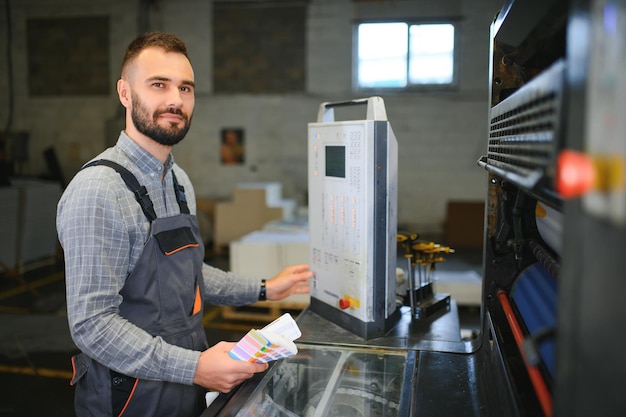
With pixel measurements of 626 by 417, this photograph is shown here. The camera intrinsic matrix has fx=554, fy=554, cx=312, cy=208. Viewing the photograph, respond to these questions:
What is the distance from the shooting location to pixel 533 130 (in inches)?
29.4

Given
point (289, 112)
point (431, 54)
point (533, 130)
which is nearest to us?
point (533, 130)

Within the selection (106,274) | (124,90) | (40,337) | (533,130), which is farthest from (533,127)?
(40,337)

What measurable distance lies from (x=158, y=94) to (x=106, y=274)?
51 cm

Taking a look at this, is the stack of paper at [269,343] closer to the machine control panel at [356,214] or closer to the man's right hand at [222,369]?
the man's right hand at [222,369]

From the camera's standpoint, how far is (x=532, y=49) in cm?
135

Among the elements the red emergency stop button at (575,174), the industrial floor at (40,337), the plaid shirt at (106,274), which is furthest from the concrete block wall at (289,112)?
the red emergency stop button at (575,174)

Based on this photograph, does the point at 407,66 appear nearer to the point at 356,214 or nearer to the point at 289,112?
the point at 289,112

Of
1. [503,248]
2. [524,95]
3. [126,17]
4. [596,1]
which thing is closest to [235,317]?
[503,248]

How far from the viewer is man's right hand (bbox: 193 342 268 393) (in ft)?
4.25

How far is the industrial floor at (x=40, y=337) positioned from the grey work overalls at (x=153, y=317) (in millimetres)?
1330

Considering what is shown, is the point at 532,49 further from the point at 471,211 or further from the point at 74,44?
the point at 74,44

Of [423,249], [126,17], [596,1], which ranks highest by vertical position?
[126,17]

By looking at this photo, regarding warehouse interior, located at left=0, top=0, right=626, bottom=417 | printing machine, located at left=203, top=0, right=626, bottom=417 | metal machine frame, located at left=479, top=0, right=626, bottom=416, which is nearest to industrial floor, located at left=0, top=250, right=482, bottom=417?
warehouse interior, located at left=0, top=0, right=626, bottom=417

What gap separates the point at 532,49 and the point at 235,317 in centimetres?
376
